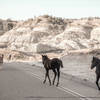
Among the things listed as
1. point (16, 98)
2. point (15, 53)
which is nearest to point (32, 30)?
point (15, 53)

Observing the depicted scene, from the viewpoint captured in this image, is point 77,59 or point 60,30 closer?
point 77,59

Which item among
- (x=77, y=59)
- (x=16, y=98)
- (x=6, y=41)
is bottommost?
(x=6, y=41)

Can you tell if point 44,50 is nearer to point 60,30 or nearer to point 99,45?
point 99,45

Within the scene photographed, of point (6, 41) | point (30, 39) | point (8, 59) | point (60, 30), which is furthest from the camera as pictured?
point (60, 30)

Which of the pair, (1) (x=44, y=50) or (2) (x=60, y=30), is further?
(2) (x=60, y=30)

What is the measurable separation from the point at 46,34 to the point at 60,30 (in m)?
20.0

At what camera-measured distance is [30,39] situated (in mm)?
154375

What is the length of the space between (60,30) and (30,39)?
3059 cm

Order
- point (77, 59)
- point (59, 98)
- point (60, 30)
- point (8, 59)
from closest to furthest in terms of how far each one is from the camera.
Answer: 1. point (59, 98)
2. point (77, 59)
3. point (8, 59)
4. point (60, 30)

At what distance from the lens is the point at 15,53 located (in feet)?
305

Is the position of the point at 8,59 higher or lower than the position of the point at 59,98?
lower

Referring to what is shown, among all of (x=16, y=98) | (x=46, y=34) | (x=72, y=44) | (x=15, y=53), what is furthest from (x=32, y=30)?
(x=16, y=98)

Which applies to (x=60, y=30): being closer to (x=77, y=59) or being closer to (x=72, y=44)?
(x=72, y=44)

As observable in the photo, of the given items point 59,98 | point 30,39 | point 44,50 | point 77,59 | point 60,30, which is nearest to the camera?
point 59,98
